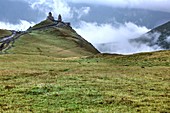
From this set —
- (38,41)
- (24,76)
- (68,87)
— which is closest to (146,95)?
(68,87)

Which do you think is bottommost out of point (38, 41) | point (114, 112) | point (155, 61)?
point (114, 112)

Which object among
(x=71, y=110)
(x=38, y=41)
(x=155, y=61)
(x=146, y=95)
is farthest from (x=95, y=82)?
(x=38, y=41)

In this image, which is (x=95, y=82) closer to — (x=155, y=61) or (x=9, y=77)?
(x=9, y=77)

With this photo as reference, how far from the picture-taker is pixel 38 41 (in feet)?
539

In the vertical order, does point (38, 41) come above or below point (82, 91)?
above

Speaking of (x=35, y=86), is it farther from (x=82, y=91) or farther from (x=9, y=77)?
(x=9, y=77)

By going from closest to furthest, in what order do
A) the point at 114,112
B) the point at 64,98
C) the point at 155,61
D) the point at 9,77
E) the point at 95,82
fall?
the point at 114,112 < the point at 64,98 < the point at 95,82 < the point at 9,77 < the point at 155,61

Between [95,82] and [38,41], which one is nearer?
[95,82]

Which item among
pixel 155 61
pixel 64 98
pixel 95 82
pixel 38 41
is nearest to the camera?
pixel 64 98

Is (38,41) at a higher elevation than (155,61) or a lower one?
higher

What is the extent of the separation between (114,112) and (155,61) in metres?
49.9

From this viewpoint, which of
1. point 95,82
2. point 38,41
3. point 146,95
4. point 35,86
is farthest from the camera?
point 38,41

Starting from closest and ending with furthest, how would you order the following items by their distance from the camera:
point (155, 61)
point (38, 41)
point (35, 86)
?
point (35, 86) → point (155, 61) → point (38, 41)

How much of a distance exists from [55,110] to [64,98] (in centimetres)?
504
